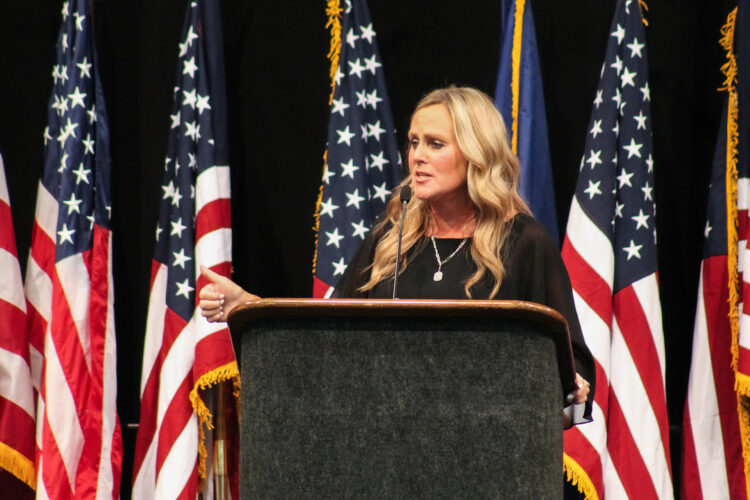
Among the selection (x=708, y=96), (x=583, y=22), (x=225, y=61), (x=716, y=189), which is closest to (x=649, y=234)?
(x=716, y=189)

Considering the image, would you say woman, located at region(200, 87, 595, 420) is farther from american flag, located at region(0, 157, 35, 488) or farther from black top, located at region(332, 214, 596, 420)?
american flag, located at region(0, 157, 35, 488)

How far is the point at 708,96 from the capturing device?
3.62 meters

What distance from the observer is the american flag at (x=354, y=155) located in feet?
11.2

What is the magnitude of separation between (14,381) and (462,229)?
1.87 metres

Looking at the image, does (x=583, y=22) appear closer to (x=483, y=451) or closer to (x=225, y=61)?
(x=225, y=61)

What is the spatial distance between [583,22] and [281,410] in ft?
8.79

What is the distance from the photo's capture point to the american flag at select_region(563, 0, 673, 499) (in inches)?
126

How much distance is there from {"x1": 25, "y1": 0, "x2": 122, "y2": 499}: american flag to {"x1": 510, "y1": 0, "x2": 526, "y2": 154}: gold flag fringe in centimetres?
153

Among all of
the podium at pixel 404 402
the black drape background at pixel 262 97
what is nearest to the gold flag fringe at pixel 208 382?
the black drape background at pixel 262 97

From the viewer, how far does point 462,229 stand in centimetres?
238

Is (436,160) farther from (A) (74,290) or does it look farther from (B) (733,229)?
(A) (74,290)

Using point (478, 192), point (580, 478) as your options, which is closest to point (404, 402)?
point (478, 192)

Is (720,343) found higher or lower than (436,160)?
lower

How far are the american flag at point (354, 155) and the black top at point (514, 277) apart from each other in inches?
41.0
